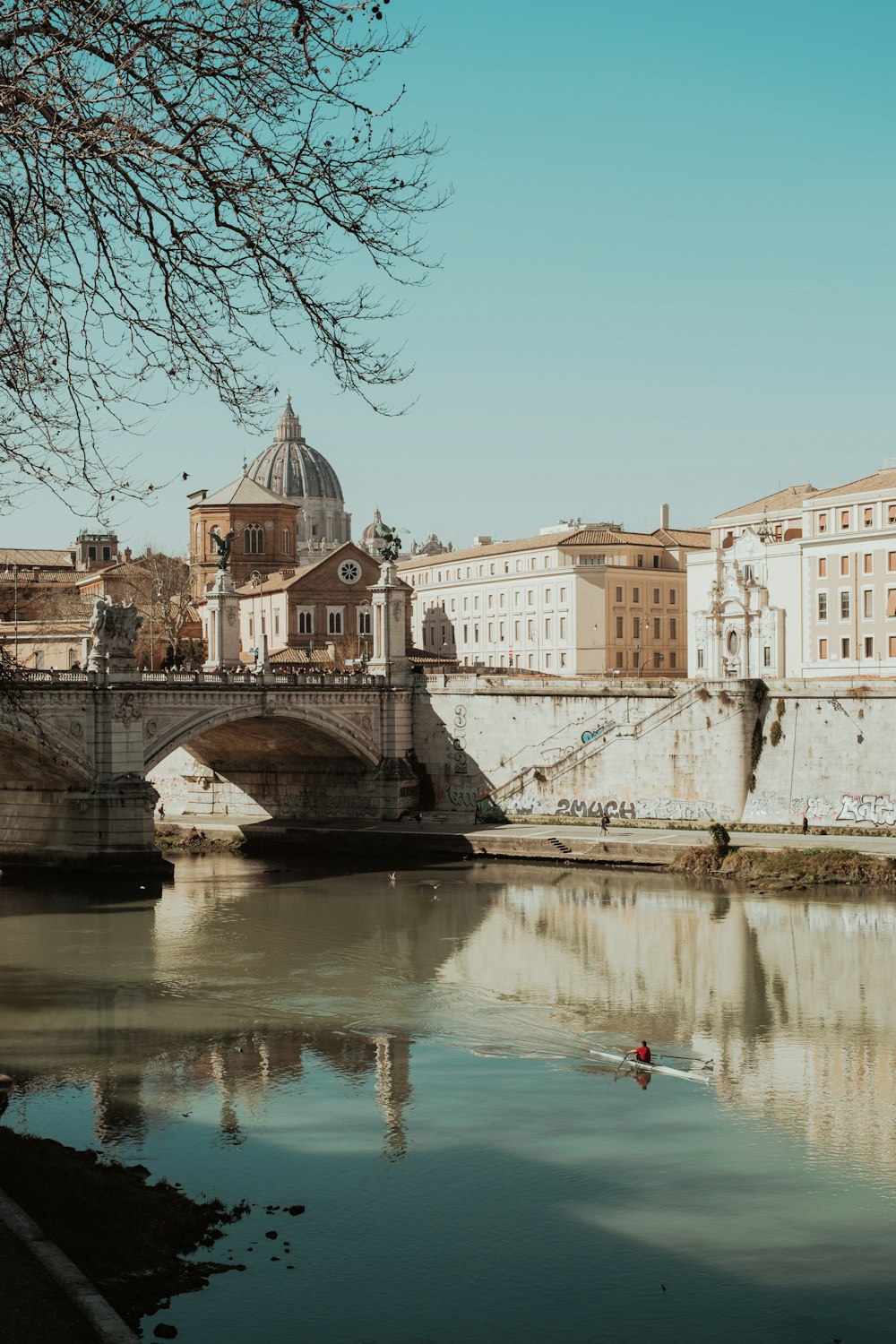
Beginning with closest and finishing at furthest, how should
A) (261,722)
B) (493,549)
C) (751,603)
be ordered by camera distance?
(261,722) → (751,603) → (493,549)

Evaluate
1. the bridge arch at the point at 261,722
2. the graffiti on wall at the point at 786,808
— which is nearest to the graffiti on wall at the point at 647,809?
the graffiti on wall at the point at 786,808

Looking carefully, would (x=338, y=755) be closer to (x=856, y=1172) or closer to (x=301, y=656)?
(x=301, y=656)

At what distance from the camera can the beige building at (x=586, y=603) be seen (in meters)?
67.0

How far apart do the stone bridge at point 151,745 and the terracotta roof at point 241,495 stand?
2999 centimetres

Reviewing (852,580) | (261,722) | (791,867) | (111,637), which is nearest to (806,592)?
(852,580)

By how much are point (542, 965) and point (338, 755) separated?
21.4 metres

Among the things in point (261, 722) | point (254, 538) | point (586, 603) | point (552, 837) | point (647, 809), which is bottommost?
point (552, 837)

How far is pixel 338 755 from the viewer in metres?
49.0

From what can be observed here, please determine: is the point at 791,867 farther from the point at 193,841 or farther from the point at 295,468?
the point at 295,468

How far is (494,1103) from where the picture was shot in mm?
18984

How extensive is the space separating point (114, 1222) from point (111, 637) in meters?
29.1

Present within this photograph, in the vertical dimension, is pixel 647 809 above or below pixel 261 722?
below

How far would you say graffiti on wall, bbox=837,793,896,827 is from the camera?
39000 millimetres

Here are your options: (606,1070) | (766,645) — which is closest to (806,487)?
(766,645)
